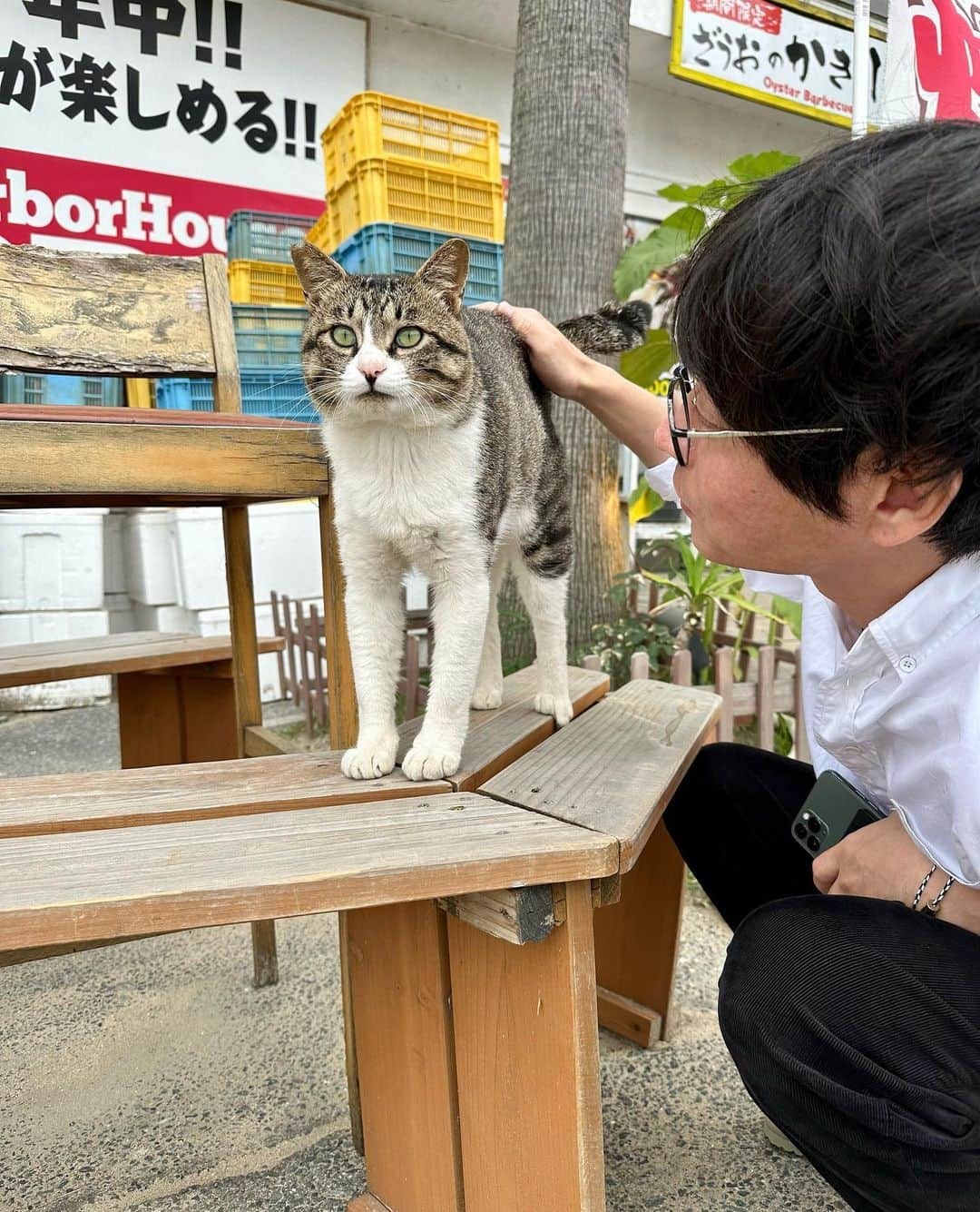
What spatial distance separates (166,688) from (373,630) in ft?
4.14

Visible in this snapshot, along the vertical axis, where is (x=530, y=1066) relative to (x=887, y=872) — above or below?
below

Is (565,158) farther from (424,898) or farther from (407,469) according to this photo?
(424,898)

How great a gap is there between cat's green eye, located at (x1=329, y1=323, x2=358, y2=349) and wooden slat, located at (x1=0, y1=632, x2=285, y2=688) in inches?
41.4

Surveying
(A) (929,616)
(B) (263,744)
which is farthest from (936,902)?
(B) (263,744)

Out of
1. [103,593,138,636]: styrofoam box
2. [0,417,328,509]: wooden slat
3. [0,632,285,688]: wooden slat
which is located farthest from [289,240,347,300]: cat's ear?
[103,593,138,636]: styrofoam box

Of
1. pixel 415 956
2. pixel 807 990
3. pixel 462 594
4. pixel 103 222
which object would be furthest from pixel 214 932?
pixel 103 222

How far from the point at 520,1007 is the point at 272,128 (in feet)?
15.4

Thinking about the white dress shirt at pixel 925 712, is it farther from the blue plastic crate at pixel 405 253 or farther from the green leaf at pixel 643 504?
the green leaf at pixel 643 504

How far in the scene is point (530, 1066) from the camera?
952 millimetres

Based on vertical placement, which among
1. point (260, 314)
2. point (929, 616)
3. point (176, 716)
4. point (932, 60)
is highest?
point (932, 60)

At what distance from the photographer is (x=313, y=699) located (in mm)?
3777

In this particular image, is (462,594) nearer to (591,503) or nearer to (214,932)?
(214,932)

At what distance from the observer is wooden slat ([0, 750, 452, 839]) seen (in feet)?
3.31

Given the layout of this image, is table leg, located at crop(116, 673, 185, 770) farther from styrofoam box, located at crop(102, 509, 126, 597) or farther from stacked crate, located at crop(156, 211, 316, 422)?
styrofoam box, located at crop(102, 509, 126, 597)
